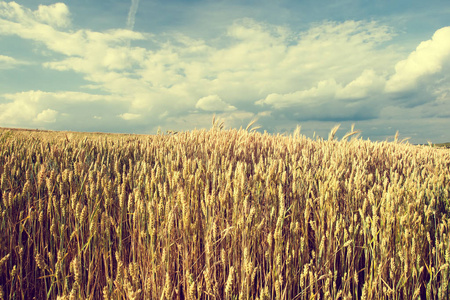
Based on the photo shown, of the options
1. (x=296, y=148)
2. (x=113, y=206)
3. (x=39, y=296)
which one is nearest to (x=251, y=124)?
(x=296, y=148)

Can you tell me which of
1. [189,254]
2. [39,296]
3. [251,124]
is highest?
[251,124]

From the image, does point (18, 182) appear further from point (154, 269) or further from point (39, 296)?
point (154, 269)

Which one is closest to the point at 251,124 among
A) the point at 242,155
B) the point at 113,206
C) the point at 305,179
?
the point at 242,155

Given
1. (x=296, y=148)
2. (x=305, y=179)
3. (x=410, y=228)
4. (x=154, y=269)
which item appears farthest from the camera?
(x=296, y=148)

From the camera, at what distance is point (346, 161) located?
376 cm

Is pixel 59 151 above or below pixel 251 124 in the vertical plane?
below

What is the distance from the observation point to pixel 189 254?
1803mm

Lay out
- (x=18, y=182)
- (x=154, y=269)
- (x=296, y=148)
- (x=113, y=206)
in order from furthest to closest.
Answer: (x=296, y=148) → (x=18, y=182) → (x=113, y=206) → (x=154, y=269)

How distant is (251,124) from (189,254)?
382 cm

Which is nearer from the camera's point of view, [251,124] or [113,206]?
[113,206]

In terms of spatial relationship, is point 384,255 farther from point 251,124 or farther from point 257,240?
point 251,124

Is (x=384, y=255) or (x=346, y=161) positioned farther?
(x=346, y=161)

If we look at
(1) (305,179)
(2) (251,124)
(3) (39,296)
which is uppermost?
(2) (251,124)

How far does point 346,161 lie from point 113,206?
2.81 metres
